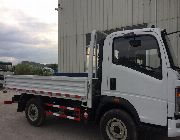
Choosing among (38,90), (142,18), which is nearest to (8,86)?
(38,90)

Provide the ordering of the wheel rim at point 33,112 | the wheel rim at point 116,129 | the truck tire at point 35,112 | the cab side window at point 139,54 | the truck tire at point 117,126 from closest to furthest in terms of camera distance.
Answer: the cab side window at point 139,54
the truck tire at point 117,126
the wheel rim at point 116,129
the truck tire at point 35,112
the wheel rim at point 33,112

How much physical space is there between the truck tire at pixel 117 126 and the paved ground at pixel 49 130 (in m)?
0.38

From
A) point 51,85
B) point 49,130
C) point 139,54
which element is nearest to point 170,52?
point 139,54

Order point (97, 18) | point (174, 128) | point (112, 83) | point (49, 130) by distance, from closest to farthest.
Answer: point (174, 128)
point (112, 83)
point (49, 130)
point (97, 18)

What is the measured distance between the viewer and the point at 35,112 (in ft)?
29.5

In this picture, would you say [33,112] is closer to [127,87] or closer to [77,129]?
[77,129]

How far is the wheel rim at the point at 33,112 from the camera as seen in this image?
8938 mm

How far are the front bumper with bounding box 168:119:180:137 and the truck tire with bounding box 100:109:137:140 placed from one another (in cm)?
77

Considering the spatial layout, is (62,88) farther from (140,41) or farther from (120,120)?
(140,41)

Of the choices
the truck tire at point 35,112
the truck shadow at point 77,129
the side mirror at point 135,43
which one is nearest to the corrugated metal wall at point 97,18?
the truck shadow at point 77,129

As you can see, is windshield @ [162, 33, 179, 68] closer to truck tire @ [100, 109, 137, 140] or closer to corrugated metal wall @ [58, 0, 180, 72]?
truck tire @ [100, 109, 137, 140]

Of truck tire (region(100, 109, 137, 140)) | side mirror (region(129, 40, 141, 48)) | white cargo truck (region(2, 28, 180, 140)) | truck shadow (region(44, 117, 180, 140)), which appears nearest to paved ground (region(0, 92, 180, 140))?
truck shadow (region(44, 117, 180, 140))

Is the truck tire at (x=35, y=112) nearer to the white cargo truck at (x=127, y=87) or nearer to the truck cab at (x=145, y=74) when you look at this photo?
the white cargo truck at (x=127, y=87)

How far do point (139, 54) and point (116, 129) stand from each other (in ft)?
5.58
